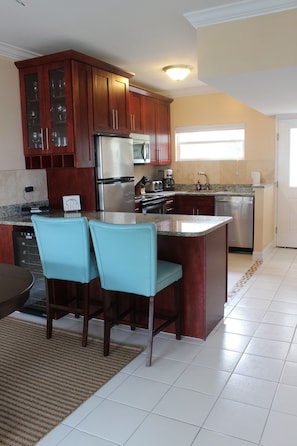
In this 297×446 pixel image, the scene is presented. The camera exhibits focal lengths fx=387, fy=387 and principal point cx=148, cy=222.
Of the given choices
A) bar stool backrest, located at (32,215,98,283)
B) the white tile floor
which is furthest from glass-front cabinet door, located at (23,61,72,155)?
the white tile floor

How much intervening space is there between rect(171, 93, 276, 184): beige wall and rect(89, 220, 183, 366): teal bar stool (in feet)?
12.6

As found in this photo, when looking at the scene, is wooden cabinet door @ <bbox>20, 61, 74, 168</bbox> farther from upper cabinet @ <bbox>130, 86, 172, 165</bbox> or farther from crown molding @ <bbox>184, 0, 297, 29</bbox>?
upper cabinet @ <bbox>130, 86, 172, 165</bbox>

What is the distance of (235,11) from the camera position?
2920mm

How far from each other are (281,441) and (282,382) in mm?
560

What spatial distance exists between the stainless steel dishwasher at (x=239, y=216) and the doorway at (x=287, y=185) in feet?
2.33

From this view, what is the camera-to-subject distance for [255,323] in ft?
10.9

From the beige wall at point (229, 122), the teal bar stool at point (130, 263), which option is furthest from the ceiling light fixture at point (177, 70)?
the teal bar stool at point (130, 263)

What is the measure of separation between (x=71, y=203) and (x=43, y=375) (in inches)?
77.1

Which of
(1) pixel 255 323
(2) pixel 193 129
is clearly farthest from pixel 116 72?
(1) pixel 255 323

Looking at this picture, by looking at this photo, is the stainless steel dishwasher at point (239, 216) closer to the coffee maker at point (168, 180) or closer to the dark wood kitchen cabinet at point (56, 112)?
the coffee maker at point (168, 180)

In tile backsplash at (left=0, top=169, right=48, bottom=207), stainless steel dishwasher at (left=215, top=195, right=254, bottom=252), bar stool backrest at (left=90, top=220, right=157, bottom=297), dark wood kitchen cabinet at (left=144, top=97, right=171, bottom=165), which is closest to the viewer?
bar stool backrest at (left=90, top=220, right=157, bottom=297)

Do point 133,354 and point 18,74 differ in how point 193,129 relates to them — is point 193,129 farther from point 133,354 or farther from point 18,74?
point 133,354

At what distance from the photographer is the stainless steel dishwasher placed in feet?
18.7

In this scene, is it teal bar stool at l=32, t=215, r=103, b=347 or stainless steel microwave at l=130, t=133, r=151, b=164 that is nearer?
teal bar stool at l=32, t=215, r=103, b=347
